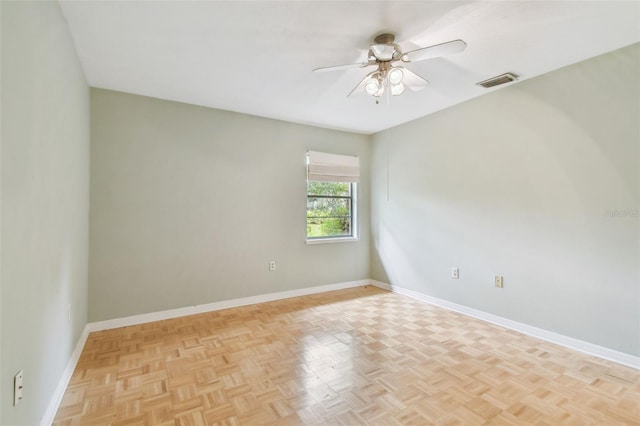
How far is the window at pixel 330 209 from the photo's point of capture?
4352 millimetres

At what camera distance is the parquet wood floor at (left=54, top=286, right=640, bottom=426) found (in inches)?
68.3

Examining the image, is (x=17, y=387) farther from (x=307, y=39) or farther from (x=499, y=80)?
(x=499, y=80)

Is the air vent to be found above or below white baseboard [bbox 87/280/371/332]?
above

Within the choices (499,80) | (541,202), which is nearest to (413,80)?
(499,80)

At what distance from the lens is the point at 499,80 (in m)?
2.82

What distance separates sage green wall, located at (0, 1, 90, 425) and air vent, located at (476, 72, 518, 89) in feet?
10.6

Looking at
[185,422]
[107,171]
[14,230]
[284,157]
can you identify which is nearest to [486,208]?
[284,157]

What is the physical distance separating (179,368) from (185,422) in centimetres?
66

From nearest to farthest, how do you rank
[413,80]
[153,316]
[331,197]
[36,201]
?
[36,201]
[413,80]
[153,316]
[331,197]

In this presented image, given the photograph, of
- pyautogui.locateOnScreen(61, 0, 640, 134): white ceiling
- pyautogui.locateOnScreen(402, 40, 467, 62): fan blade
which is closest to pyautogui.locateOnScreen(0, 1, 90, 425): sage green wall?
pyautogui.locateOnScreen(61, 0, 640, 134): white ceiling

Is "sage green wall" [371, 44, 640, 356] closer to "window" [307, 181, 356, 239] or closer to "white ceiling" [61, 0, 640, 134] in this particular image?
"white ceiling" [61, 0, 640, 134]

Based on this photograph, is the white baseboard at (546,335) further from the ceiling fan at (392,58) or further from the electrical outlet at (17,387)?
the electrical outlet at (17,387)

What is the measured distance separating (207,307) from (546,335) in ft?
11.2

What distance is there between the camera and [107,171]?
3.02 m
